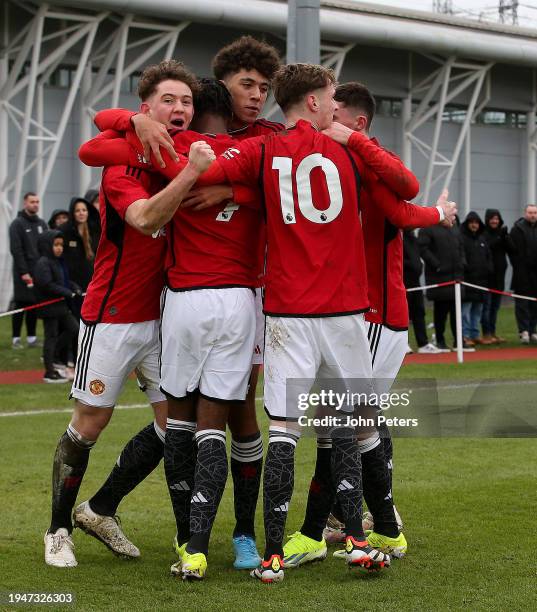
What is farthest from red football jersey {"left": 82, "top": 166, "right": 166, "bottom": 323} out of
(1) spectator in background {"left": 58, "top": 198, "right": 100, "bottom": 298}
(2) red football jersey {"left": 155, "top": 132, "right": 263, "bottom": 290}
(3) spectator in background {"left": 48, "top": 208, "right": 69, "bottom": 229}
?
(3) spectator in background {"left": 48, "top": 208, "right": 69, "bottom": 229}

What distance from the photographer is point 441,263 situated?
18.5m

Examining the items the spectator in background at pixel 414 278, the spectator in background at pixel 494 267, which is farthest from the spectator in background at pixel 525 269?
the spectator in background at pixel 414 278

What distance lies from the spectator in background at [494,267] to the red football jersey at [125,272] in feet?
49.7

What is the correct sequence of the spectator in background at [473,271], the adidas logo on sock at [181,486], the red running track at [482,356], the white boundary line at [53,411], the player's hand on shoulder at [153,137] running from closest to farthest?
the player's hand on shoulder at [153,137]
the adidas logo on sock at [181,486]
the white boundary line at [53,411]
the red running track at [482,356]
the spectator in background at [473,271]

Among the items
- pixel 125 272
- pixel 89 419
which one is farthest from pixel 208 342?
pixel 89 419

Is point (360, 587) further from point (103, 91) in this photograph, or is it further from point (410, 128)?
point (410, 128)

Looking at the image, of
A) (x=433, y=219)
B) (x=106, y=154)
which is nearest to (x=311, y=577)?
(x=433, y=219)

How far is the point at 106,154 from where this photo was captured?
5.65 m

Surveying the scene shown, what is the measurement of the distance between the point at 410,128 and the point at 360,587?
87.1 feet

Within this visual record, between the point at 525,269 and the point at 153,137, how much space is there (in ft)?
52.7

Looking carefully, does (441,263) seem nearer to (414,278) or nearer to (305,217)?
(414,278)

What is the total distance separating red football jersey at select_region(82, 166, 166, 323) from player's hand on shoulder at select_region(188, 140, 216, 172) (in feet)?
1.69

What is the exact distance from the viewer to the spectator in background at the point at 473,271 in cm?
1955

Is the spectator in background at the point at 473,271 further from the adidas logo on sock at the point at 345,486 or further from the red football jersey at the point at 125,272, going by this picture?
the adidas logo on sock at the point at 345,486
